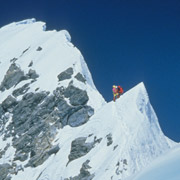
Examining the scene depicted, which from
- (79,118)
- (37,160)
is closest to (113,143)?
(79,118)

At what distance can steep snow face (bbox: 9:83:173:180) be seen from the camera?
27641 millimetres

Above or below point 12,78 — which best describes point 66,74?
below

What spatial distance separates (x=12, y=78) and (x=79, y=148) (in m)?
18.3

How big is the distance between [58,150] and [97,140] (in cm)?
478

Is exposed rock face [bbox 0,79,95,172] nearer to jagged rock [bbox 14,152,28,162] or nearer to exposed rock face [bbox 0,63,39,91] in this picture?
jagged rock [bbox 14,152,28,162]

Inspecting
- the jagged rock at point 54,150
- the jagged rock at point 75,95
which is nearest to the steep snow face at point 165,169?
the jagged rock at point 54,150

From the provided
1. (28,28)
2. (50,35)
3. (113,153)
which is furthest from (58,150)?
(28,28)

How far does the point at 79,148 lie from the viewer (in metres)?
31.3

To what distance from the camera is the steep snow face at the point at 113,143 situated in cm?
2764

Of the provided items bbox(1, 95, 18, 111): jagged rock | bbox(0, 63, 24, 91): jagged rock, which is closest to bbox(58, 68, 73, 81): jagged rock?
bbox(1, 95, 18, 111): jagged rock

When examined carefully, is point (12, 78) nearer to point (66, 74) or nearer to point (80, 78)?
point (66, 74)

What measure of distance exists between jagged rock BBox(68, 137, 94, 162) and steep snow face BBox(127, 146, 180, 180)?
25512mm

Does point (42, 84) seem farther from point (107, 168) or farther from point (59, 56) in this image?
point (107, 168)

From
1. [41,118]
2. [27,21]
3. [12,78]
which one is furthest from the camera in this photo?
[27,21]
